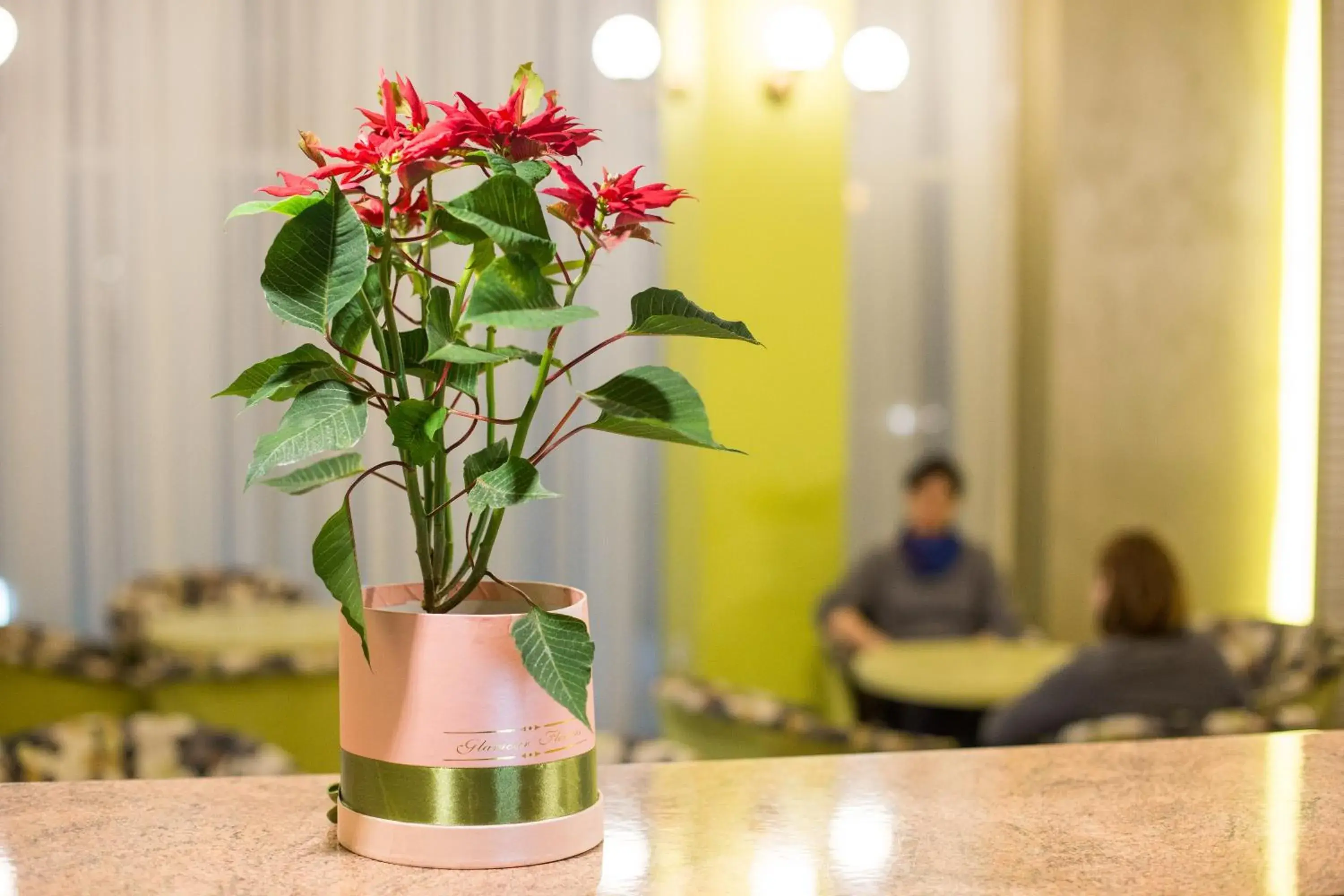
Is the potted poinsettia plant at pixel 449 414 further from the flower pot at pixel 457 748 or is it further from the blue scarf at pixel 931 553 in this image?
the blue scarf at pixel 931 553

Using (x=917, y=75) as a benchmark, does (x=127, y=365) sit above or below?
below

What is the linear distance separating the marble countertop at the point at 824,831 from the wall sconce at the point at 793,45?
3.57 metres

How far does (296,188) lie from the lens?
3.14ft

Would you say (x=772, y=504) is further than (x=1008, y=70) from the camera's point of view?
No

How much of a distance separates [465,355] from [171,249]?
4.19 meters

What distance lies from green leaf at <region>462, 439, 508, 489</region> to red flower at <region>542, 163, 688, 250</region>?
167 mm

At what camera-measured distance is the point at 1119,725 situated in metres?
2.51

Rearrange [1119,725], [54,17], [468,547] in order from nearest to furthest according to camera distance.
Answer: [468,547] → [1119,725] → [54,17]

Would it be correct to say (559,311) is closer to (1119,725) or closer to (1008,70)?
(1119,725)

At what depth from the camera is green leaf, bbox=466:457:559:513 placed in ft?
3.03

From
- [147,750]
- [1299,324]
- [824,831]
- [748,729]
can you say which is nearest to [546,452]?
[824,831]

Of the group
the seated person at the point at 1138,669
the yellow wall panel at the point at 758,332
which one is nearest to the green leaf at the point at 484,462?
the seated person at the point at 1138,669

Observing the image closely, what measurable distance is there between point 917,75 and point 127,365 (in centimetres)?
310

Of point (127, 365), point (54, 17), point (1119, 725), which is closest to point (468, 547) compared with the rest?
point (1119, 725)
